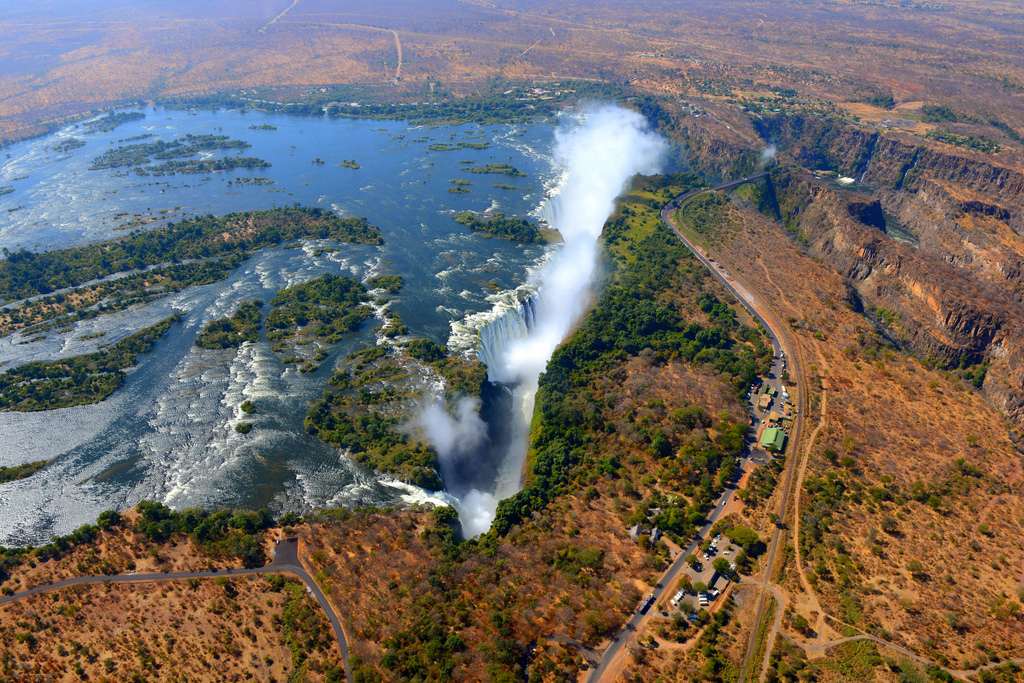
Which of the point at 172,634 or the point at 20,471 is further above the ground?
the point at 20,471

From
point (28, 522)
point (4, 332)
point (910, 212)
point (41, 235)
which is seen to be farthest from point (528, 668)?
point (910, 212)

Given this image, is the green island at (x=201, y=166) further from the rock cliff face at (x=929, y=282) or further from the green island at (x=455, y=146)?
the rock cliff face at (x=929, y=282)

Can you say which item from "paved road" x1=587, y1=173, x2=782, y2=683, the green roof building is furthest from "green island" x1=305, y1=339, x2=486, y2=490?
the green roof building

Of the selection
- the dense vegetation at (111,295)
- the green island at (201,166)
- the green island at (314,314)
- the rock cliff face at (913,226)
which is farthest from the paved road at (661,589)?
the green island at (201,166)

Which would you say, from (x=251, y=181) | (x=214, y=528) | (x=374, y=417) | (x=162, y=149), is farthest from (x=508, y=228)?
(x=162, y=149)

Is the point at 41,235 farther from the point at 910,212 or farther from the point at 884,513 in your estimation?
the point at 910,212

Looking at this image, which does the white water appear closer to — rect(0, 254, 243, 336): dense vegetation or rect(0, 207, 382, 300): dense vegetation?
rect(0, 207, 382, 300): dense vegetation

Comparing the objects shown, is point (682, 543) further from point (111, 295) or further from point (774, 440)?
point (111, 295)
